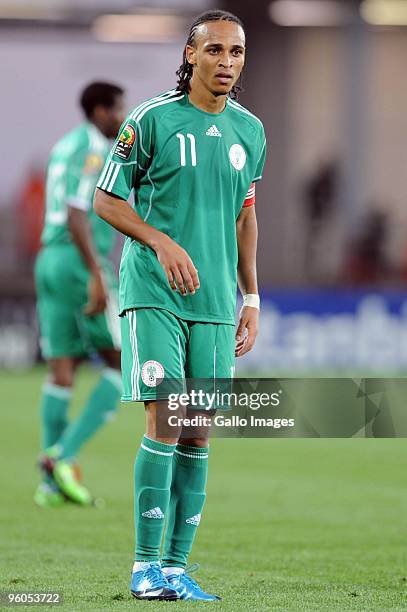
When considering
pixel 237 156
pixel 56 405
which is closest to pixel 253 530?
pixel 56 405

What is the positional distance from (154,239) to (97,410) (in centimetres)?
351

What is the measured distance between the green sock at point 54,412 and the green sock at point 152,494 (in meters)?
3.39

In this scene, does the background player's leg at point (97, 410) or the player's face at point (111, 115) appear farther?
the player's face at point (111, 115)

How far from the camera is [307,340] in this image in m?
17.6

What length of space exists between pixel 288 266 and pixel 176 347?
663 inches

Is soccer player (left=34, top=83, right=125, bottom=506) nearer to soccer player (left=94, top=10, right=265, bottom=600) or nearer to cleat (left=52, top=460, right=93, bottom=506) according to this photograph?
cleat (left=52, top=460, right=93, bottom=506)

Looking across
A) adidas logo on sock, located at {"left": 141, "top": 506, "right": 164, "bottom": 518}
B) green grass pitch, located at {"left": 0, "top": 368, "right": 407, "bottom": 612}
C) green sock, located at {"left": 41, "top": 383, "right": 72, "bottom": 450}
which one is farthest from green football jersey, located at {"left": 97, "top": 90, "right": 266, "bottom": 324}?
Result: green sock, located at {"left": 41, "top": 383, "right": 72, "bottom": 450}

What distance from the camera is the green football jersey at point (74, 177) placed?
8.15 m

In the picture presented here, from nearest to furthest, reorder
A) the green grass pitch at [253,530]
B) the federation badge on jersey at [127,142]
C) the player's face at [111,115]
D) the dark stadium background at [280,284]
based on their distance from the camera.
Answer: the federation badge on jersey at [127,142] < the green grass pitch at [253,530] < the dark stadium background at [280,284] < the player's face at [111,115]

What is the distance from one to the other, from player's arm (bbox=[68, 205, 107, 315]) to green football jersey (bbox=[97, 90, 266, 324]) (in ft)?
10.1

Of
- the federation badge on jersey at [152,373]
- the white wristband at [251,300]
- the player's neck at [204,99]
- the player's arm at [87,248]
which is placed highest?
the player's neck at [204,99]

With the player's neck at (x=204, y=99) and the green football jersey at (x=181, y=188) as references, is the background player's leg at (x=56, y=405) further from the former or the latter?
the player's neck at (x=204, y=99)

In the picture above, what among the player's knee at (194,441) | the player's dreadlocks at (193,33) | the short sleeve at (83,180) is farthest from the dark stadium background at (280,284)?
the short sleeve at (83,180)

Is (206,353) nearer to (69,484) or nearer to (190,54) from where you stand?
(190,54)
